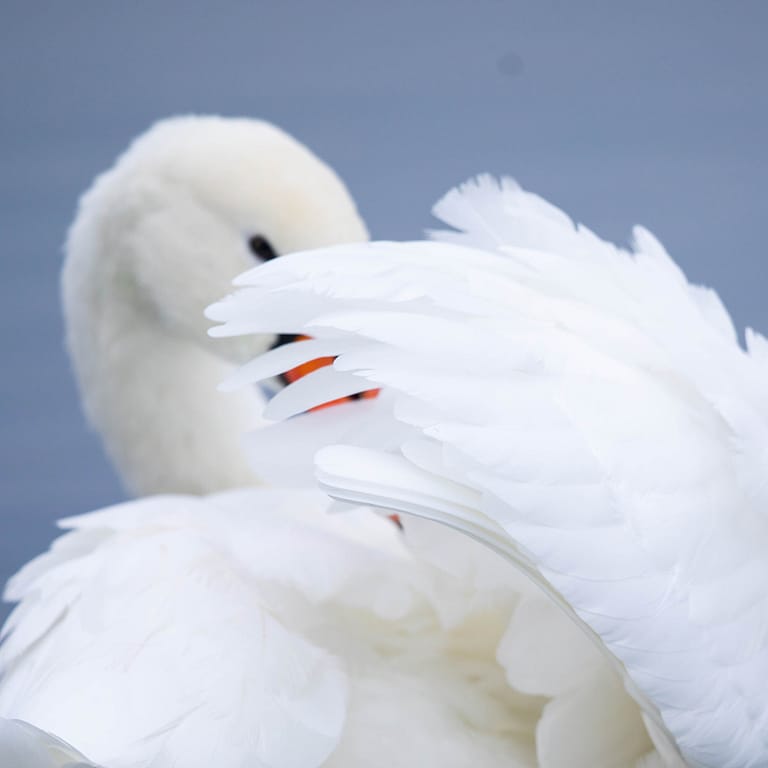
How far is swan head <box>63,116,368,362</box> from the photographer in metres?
2.01

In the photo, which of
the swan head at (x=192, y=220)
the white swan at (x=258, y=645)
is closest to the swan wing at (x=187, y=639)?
the white swan at (x=258, y=645)

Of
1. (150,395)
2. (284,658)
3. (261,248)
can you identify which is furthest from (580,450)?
(150,395)

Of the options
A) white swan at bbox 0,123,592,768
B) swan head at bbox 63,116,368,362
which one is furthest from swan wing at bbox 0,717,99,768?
swan head at bbox 63,116,368,362

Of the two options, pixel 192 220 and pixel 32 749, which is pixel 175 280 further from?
pixel 32 749

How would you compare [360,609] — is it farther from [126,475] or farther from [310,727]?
[126,475]

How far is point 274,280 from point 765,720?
1.39ft

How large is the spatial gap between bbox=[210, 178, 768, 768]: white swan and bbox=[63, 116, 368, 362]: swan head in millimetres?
919

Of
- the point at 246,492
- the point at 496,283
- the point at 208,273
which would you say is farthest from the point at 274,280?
the point at 208,273

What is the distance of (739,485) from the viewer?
102 centimetres

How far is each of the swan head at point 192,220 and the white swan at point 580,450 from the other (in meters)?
0.92

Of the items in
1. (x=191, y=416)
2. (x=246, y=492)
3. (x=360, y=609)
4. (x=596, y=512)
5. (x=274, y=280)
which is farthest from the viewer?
(x=191, y=416)

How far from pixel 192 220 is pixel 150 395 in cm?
25

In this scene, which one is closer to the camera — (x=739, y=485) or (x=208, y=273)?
(x=739, y=485)

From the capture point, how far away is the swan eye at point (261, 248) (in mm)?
2053
